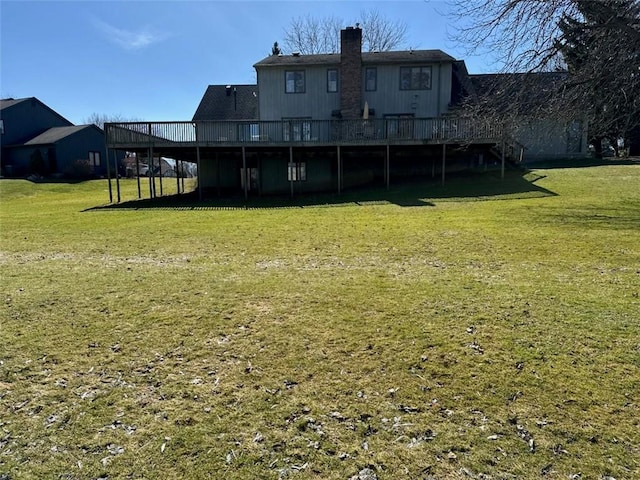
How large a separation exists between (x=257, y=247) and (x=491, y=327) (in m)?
5.55

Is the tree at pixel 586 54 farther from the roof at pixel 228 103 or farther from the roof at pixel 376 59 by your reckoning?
the roof at pixel 228 103

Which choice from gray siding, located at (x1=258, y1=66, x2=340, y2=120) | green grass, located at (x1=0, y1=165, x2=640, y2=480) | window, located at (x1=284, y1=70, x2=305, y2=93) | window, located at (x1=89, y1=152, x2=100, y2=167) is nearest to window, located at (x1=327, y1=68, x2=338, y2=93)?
gray siding, located at (x1=258, y1=66, x2=340, y2=120)

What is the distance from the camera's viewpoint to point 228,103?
29.5 metres

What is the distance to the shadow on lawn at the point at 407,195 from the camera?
16.3 meters

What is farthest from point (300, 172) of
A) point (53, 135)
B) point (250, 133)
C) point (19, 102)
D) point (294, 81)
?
point (19, 102)

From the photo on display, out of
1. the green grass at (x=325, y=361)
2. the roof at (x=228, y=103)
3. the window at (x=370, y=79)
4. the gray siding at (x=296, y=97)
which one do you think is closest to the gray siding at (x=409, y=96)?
the window at (x=370, y=79)

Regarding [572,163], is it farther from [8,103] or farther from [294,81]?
[8,103]

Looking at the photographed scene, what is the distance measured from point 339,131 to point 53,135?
31.8 metres

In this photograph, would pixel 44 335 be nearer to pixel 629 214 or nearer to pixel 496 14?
pixel 496 14

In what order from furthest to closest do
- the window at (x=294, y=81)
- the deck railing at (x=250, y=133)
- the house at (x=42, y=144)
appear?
the house at (x=42, y=144) < the window at (x=294, y=81) < the deck railing at (x=250, y=133)

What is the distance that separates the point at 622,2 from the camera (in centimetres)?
906

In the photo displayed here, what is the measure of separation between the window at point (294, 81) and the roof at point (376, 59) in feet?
1.66

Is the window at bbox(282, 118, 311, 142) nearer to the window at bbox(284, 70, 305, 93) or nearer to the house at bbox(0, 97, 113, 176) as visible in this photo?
the window at bbox(284, 70, 305, 93)

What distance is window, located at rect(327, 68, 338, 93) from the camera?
24594 mm
